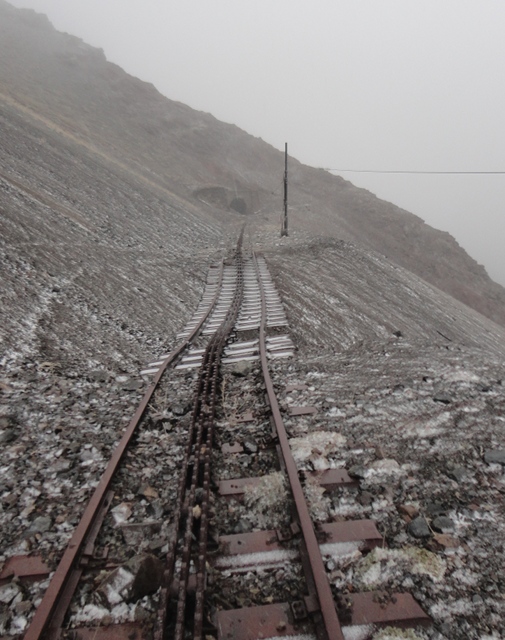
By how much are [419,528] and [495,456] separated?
1.60 meters

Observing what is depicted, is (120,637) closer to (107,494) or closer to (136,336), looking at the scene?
(107,494)

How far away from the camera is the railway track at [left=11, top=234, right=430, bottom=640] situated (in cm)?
268

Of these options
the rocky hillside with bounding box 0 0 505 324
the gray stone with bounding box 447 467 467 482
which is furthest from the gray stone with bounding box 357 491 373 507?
the rocky hillside with bounding box 0 0 505 324

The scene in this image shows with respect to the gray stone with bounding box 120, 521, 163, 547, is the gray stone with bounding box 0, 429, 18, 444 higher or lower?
lower

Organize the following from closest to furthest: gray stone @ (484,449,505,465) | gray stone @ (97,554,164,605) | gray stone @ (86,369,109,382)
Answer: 1. gray stone @ (97,554,164,605)
2. gray stone @ (484,449,505,465)
3. gray stone @ (86,369,109,382)

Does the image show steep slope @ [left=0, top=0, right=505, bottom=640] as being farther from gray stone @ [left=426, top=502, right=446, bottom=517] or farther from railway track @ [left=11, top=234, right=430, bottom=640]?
railway track @ [left=11, top=234, right=430, bottom=640]

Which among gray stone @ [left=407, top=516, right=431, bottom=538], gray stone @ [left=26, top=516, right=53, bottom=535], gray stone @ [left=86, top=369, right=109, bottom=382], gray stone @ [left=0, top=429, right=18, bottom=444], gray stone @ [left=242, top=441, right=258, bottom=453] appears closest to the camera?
gray stone @ [left=407, top=516, right=431, bottom=538]

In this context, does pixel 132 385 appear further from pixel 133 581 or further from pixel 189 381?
pixel 133 581

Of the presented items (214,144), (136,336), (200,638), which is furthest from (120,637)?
(214,144)

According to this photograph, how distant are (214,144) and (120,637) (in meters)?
53.9

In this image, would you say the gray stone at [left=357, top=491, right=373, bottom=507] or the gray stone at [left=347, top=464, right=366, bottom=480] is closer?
the gray stone at [left=357, top=491, right=373, bottom=507]

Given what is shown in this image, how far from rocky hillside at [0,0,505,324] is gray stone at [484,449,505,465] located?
78.3 feet

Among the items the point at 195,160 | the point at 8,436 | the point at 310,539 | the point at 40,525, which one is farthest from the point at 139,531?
the point at 195,160

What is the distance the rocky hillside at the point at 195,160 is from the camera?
3303 cm
